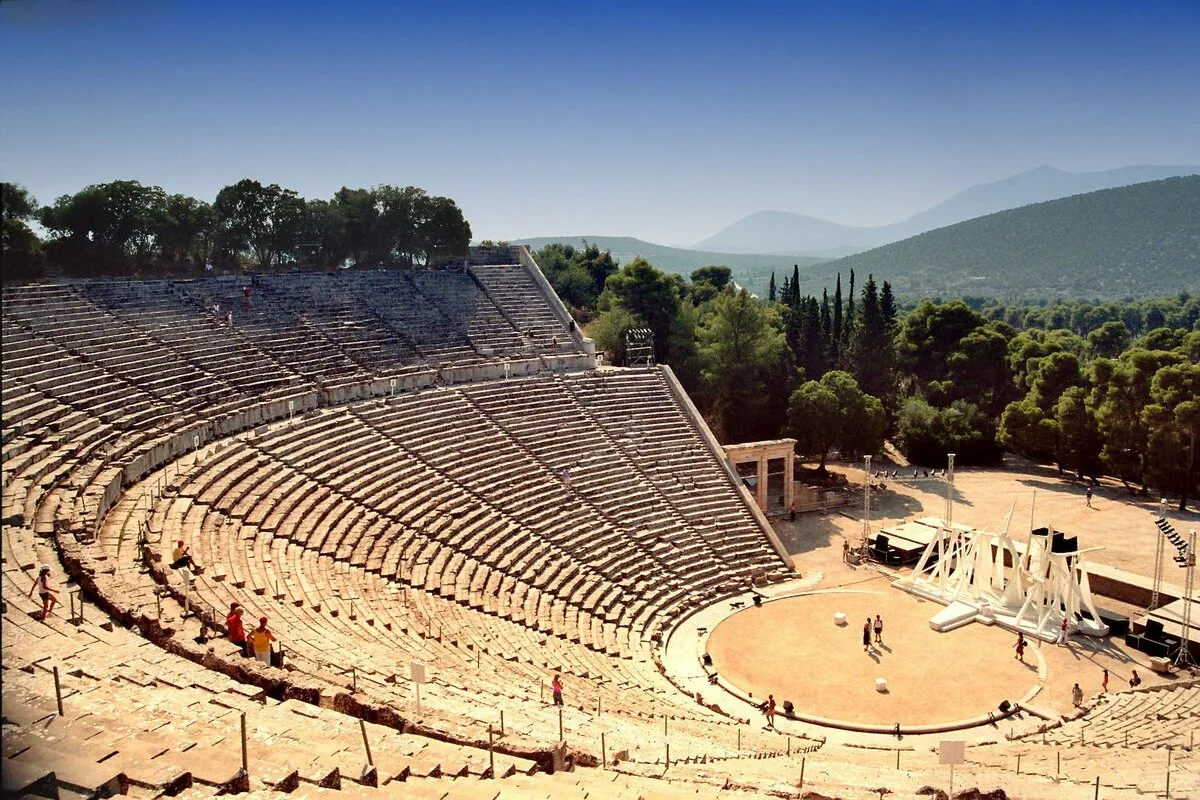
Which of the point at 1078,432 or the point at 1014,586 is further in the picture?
the point at 1078,432

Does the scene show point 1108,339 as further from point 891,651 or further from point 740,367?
point 891,651

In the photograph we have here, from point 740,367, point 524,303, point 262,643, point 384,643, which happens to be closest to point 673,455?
point 740,367

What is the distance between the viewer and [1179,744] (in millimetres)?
17547

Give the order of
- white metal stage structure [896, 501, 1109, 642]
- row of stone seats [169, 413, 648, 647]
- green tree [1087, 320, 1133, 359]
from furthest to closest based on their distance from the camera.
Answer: green tree [1087, 320, 1133, 359]
white metal stage structure [896, 501, 1109, 642]
row of stone seats [169, 413, 648, 647]

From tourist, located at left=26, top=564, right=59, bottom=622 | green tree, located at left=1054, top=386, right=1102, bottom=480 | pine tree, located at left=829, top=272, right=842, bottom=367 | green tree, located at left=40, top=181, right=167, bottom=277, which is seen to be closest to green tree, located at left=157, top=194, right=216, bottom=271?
green tree, located at left=40, top=181, right=167, bottom=277

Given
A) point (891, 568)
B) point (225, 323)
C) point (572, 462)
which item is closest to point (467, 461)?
point (572, 462)

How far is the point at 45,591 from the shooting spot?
45.4 ft

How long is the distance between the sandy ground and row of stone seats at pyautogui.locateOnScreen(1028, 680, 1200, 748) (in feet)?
3.24

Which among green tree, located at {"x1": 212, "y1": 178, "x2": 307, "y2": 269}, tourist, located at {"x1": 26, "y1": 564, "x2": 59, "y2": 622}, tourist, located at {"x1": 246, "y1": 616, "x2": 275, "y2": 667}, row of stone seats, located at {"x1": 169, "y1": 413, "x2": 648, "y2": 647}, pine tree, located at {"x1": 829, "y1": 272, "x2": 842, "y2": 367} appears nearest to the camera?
tourist, located at {"x1": 26, "y1": 564, "x2": 59, "y2": 622}

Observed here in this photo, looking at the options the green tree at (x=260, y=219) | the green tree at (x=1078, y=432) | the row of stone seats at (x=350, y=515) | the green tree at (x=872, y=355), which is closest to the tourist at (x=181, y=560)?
the row of stone seats at (x=350, y=515)

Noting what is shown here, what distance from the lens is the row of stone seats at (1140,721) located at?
18.4 metres

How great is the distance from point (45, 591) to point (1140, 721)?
22498 mm

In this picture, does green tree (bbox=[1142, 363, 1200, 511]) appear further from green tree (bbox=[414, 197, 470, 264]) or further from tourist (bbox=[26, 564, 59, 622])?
tourist (bbox=[26, 564, 59, 622])

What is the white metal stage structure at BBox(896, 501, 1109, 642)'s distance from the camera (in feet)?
89.1
